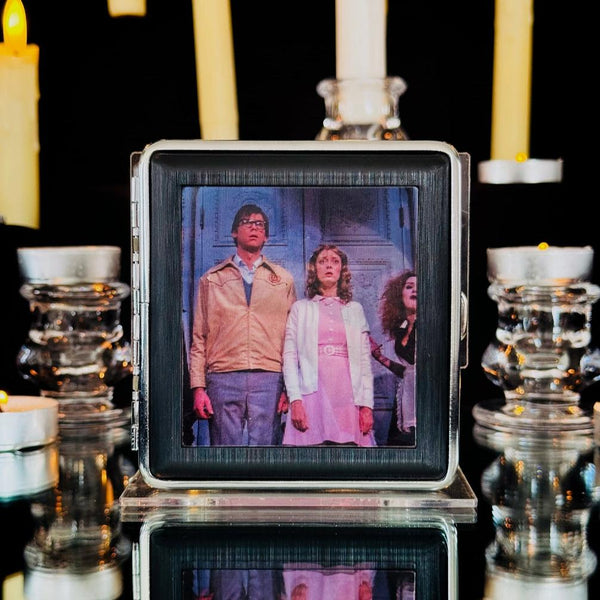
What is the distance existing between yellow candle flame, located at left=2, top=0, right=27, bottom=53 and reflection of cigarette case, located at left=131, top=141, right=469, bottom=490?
30 centimetres

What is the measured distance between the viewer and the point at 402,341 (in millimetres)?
625

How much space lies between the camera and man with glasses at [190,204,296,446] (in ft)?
2.03

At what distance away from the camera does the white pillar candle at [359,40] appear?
2.68 feet

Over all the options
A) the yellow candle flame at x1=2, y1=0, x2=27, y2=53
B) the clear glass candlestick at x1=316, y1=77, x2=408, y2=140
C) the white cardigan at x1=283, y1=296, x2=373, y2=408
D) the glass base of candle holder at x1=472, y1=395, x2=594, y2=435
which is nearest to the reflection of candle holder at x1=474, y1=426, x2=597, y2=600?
the glass base of candle holder at x1=472, y1=395, x2=594, y2=435

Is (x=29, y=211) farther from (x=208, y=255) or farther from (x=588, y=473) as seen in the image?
(x=588, y=473)

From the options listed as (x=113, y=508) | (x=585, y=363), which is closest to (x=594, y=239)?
(x=585, y=363)

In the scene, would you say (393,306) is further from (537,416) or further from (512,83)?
(512,83)

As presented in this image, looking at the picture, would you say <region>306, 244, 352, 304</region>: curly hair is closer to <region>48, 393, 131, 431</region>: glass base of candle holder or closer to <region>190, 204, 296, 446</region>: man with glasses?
<region>190, 204, 296, 446</region>: man with glasses

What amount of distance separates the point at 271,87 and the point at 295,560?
607 mm

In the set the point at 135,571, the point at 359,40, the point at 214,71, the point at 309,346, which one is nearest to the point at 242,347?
the point at 309,346

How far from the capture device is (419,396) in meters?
0.62

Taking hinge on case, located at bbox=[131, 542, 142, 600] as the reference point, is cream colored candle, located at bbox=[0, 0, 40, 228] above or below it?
above

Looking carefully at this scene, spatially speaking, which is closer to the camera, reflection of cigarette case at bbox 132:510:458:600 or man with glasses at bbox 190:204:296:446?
reflection of cigarette case at bbox 132:510:458:600

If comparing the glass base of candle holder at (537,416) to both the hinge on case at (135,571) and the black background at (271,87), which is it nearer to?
the black background at (271,87)
